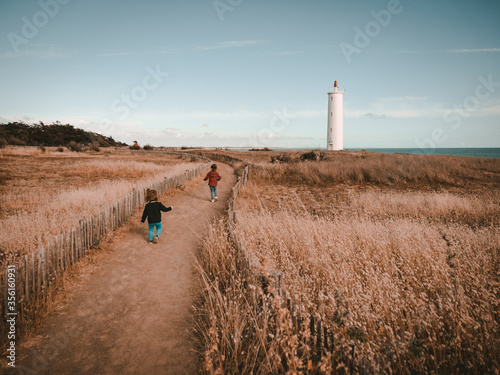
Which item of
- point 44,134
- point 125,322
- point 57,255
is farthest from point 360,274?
point 44,134

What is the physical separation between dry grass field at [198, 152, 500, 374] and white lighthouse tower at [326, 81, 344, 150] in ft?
75.8

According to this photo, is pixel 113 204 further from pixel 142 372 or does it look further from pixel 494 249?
pixel 494 249

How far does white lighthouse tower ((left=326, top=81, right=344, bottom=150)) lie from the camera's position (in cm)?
4247

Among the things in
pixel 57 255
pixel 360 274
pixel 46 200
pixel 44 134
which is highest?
pixel 44 134

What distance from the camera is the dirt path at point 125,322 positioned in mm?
3404

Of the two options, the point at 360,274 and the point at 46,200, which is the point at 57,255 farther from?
the point at 46,200

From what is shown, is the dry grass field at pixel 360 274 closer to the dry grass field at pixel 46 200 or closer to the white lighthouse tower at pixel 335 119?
the dry grass field at pixel 46 200

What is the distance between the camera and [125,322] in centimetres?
421

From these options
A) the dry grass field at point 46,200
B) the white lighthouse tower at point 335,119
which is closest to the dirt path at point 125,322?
the dry grass field at point 46,200

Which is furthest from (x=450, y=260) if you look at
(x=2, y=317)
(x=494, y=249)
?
(x=2, y=317)

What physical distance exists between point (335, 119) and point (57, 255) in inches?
1708

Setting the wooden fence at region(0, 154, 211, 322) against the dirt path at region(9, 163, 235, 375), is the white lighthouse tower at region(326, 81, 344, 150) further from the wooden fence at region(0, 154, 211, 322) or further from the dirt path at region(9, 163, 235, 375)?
the dirt path at region(9, 163, 235, 375)

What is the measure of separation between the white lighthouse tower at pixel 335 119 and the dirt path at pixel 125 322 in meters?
40.5

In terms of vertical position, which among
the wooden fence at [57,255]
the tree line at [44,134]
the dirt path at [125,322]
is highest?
the tree line at [44,134]
